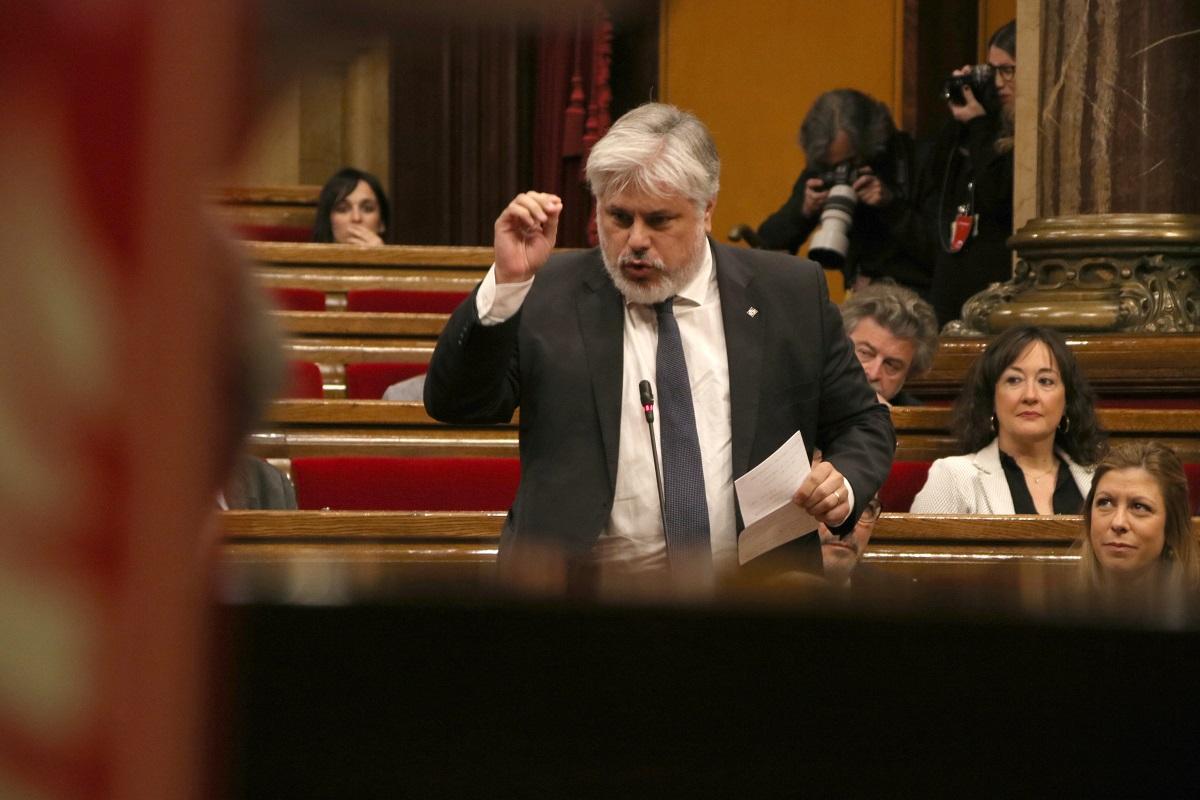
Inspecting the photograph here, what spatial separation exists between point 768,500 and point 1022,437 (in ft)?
4.22

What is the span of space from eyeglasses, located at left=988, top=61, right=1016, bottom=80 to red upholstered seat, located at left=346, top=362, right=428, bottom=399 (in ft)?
5.55

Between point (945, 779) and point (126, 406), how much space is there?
18cm

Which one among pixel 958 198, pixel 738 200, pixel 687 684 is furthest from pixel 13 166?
pixel 738 200

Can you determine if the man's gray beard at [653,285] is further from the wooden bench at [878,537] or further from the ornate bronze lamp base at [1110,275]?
the ornate bronze lamp base at [1110,275]

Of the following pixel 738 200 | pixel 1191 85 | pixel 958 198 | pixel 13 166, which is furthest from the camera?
pixel 738 200

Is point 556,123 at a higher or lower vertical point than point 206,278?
higher

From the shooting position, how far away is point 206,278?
26 centimetres

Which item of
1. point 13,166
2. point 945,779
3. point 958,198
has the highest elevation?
point 958,198

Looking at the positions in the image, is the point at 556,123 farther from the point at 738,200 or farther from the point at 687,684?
the point at 687,684

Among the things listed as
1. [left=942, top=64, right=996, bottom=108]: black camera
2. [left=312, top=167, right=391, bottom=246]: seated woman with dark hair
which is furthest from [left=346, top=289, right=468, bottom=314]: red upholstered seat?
[left=942, top=64, right=996, bottom=108]: black camera

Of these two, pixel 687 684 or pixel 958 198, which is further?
pixel 958 198

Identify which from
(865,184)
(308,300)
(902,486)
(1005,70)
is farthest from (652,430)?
(308,300)

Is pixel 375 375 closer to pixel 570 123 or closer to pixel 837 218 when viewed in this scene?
pixel 837 218

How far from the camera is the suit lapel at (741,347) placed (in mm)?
2125
